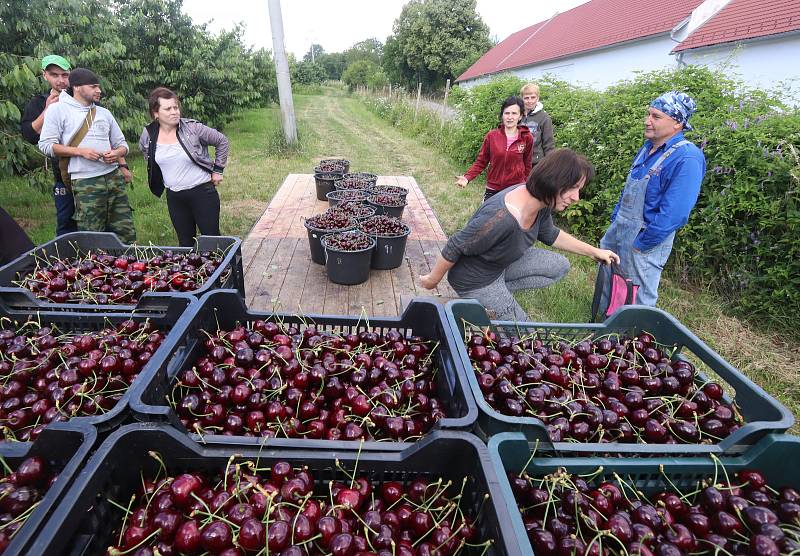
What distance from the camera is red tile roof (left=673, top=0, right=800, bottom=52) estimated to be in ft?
34.6

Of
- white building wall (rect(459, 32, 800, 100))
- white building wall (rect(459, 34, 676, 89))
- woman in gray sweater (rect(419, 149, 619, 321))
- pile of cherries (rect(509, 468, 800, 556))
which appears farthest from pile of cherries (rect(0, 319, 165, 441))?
white building wall (rect(459, 34, 676, 89))

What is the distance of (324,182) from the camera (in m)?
6.59

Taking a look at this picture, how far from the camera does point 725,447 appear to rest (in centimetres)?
156

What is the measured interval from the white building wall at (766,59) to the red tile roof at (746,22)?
23cm

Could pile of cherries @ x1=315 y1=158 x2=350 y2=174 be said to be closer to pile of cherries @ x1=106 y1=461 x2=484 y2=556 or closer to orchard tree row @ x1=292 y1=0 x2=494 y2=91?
pile of cherries @ x1=106 y1=461 x2=484 y2=556

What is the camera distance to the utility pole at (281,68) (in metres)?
10.9

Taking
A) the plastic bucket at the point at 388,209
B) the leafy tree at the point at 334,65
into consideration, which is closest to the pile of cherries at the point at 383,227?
the plastic bucket at the point at 388,209

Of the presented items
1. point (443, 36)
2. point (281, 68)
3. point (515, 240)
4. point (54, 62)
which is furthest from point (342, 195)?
point (443, 36)

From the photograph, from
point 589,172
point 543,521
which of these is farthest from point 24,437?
point 589,172

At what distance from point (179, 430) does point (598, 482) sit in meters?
1.40

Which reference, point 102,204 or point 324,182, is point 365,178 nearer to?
point 324,182

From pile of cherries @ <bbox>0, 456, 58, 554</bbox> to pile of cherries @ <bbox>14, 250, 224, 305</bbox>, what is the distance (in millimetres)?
1139

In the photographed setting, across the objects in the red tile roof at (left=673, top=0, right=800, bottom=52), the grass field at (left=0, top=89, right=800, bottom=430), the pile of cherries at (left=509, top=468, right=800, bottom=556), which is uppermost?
the red tile roof at (left=673, top=0, right=800, bottom=52)

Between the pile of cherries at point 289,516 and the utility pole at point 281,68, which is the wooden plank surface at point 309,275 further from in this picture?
the utility pole at point 281,68
